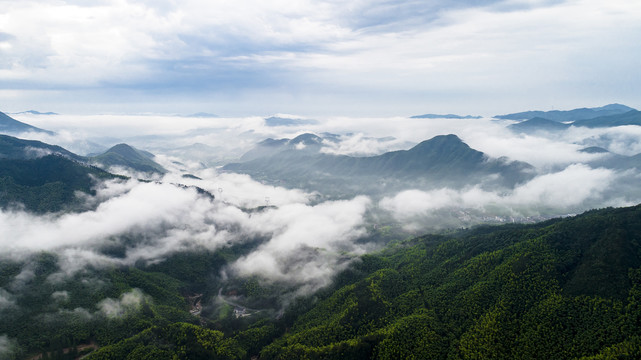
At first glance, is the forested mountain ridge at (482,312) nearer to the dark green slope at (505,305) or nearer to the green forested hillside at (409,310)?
the dark green slope at (505,305)

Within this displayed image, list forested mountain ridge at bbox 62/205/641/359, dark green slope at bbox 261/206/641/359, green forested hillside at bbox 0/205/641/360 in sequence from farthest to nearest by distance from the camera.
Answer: green forested hillside at bbox 0/205/641/360
forested mountain ridge at bbox 62/205/641/359
dark green slope at bbox 261/206/641/359

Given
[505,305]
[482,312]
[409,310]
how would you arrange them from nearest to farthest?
[505,305] < [482,312] < [409,310]

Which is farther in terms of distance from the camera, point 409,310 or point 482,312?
point 409,310

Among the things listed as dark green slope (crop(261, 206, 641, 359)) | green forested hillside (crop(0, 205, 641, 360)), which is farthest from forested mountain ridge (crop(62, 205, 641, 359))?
green forested hillside (crop(0, 205, 641, 360))

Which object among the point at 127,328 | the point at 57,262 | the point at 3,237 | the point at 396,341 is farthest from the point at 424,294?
the point at 3,237

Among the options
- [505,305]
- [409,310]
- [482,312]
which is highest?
[505,305]

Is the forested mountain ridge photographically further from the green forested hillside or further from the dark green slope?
the green forested hillside

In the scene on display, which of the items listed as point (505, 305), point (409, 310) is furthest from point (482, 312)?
point (409, 310)

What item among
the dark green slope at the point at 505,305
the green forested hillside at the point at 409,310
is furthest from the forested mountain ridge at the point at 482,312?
the green forested hillside at the point at 409,310

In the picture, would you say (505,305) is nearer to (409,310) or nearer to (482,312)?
(482,312)
